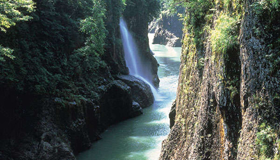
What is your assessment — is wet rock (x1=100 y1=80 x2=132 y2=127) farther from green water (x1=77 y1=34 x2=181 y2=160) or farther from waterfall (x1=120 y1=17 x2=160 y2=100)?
waterfall (x1=120 y1=17 x2=160 y2=100)

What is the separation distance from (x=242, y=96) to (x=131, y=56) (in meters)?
23.7

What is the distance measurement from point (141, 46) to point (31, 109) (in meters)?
19.2

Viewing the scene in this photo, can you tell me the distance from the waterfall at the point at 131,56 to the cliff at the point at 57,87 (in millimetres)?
6476

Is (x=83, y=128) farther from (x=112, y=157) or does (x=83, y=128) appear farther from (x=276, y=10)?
(x=276, y=10)

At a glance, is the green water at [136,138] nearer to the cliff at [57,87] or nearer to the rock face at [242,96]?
the cliff at [57,87]

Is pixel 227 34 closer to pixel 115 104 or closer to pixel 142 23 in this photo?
pixel 115 104

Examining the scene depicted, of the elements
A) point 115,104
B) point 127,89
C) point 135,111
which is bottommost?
point 135,111

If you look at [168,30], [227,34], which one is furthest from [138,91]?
[168,30]

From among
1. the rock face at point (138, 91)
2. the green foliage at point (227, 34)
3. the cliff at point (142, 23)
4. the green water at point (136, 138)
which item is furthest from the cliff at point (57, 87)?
the cliff at point (142, 23)

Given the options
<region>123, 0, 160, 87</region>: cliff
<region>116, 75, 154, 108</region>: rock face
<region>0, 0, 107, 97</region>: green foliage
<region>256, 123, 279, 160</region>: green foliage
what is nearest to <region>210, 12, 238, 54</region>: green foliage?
<region>256, 123, 279, 160</region>: green foliage

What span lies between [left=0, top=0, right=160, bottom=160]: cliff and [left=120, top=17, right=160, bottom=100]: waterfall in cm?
648

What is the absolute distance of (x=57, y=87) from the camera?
1375 centimetres

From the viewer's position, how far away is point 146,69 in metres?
30.5

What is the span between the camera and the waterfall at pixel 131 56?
27.2 meters
